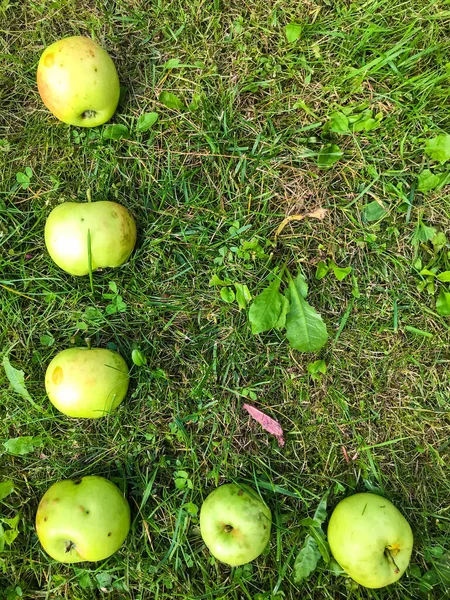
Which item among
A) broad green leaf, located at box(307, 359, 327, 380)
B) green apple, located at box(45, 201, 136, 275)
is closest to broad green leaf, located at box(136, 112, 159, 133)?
green apple, located at box(45, 201, 136, 275)

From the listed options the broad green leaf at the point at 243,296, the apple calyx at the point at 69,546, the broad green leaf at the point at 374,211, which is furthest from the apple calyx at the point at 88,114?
the apple calyx at the point at 69,546

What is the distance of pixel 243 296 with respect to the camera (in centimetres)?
261

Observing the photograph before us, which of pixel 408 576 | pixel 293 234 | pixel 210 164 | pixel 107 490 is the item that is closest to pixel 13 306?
pixel 107 490

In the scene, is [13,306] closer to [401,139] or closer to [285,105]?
[285,105]

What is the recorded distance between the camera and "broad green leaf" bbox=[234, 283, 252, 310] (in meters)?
2.60

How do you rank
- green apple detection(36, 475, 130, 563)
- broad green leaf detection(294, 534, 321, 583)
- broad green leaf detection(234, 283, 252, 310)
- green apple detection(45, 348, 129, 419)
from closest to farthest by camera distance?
green apple detection(36, 475, 130, 563)
green apple detection(45, 348, 129, 419)
broad green leaf detection(294, 534, 321, 583)
broad green leaf detection(234, 283, 252, 310)

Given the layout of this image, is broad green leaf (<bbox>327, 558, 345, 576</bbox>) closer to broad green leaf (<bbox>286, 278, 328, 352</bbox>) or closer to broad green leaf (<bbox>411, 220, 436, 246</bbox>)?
broad green leaf (<bbox>286, 278, 328, 352</bbox>)

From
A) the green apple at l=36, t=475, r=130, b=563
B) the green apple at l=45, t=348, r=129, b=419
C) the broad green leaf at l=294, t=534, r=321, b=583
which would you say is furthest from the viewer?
the broad green leaf at l=294, t=534, r=321, b=583

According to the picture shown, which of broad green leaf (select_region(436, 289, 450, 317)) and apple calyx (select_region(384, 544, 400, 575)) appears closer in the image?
apple calyx (select_region(384, 544, 400, 575))

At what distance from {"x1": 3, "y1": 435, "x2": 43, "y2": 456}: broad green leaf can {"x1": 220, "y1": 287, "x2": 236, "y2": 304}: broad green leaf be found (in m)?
1.25

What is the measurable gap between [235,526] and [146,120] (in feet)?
6.91

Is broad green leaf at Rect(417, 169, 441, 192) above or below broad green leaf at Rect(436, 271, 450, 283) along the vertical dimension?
above

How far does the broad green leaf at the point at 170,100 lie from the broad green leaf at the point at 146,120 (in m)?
0.08

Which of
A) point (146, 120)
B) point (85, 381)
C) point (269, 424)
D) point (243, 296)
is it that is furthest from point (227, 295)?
point (146, 120)
